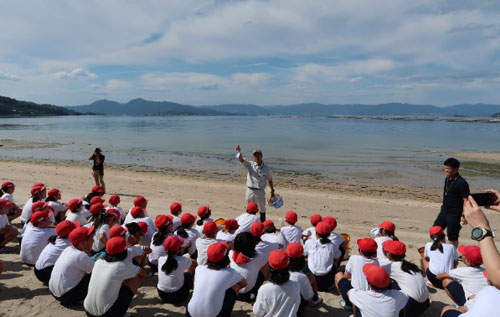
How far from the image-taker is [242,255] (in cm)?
458

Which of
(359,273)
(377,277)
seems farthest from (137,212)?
(377,277)

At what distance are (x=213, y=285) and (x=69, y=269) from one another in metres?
2.13

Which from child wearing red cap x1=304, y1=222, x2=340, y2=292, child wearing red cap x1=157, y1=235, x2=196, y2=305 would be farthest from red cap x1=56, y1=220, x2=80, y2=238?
child wearing red cap x1=304, y1=222, x2=340, y2=292

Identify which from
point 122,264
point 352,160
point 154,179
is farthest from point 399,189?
point 122,264

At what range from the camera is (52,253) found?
4.84m

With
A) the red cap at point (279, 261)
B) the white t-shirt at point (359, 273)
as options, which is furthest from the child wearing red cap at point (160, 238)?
the white t-shirt at point (359, 273)

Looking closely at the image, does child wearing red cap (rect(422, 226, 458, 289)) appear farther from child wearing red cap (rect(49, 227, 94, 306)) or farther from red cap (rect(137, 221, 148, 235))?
child wearing red cap (rect(49, 227, 94, 306))

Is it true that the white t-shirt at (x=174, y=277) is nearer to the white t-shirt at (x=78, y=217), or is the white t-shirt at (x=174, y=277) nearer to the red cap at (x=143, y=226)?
the red cap at (x=143, y=226)

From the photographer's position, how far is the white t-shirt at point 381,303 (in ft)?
11.5

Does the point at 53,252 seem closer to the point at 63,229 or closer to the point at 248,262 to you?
the point at 63,229

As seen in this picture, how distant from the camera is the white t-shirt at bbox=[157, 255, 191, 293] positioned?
4.61m

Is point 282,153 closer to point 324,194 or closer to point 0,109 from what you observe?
point 324,194

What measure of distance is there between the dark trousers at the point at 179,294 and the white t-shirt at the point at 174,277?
7 centimetres

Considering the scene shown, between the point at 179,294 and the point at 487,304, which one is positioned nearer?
the point at 487,304
